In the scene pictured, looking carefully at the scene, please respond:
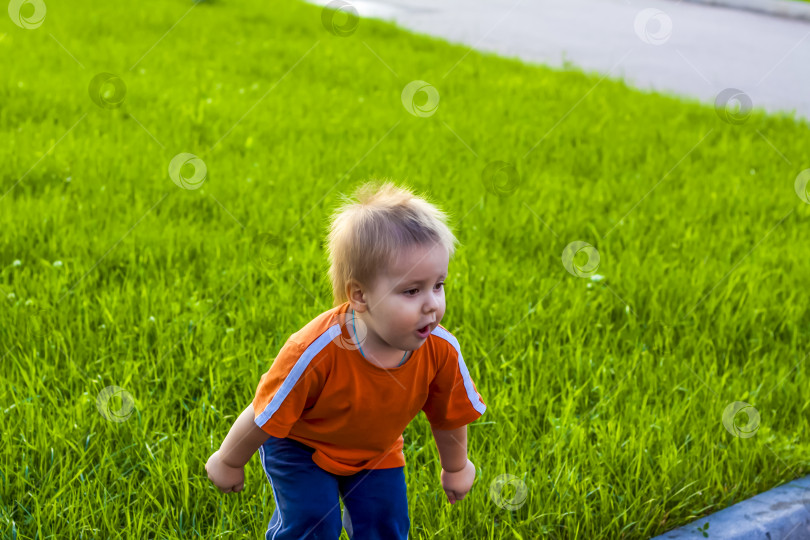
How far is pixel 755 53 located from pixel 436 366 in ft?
31.7

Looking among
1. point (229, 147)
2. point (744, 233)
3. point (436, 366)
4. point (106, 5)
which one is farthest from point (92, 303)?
point (106, 5)

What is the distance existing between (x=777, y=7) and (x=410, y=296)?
14.0m

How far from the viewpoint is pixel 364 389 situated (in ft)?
6.15

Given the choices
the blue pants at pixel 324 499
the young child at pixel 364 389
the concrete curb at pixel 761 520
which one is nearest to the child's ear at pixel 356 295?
the young child at pixel 364 389

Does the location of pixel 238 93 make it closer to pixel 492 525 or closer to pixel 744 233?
pixel 744 233

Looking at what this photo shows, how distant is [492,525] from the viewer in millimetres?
2297

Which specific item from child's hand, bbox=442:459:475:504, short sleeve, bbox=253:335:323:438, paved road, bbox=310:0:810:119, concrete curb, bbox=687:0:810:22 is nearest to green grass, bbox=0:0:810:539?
child's hand, bbox=442:459:475:504

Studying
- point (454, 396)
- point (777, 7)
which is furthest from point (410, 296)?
point (777, 7)

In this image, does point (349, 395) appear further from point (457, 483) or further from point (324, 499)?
point (457, 483)

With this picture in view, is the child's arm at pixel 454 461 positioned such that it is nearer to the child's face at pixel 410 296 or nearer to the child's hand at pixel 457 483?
the child's hand at pixel 457 483

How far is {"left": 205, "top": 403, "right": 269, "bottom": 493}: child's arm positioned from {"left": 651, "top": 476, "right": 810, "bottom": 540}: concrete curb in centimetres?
121

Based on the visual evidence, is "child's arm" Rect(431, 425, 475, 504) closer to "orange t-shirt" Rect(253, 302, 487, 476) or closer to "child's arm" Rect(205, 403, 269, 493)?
"orange t-shirt" Rect(253, 302, 487, 476)

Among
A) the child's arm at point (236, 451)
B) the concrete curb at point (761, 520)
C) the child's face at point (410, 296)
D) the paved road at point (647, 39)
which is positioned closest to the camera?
the child's face at point (410, 296)

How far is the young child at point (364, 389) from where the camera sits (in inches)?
69.7
